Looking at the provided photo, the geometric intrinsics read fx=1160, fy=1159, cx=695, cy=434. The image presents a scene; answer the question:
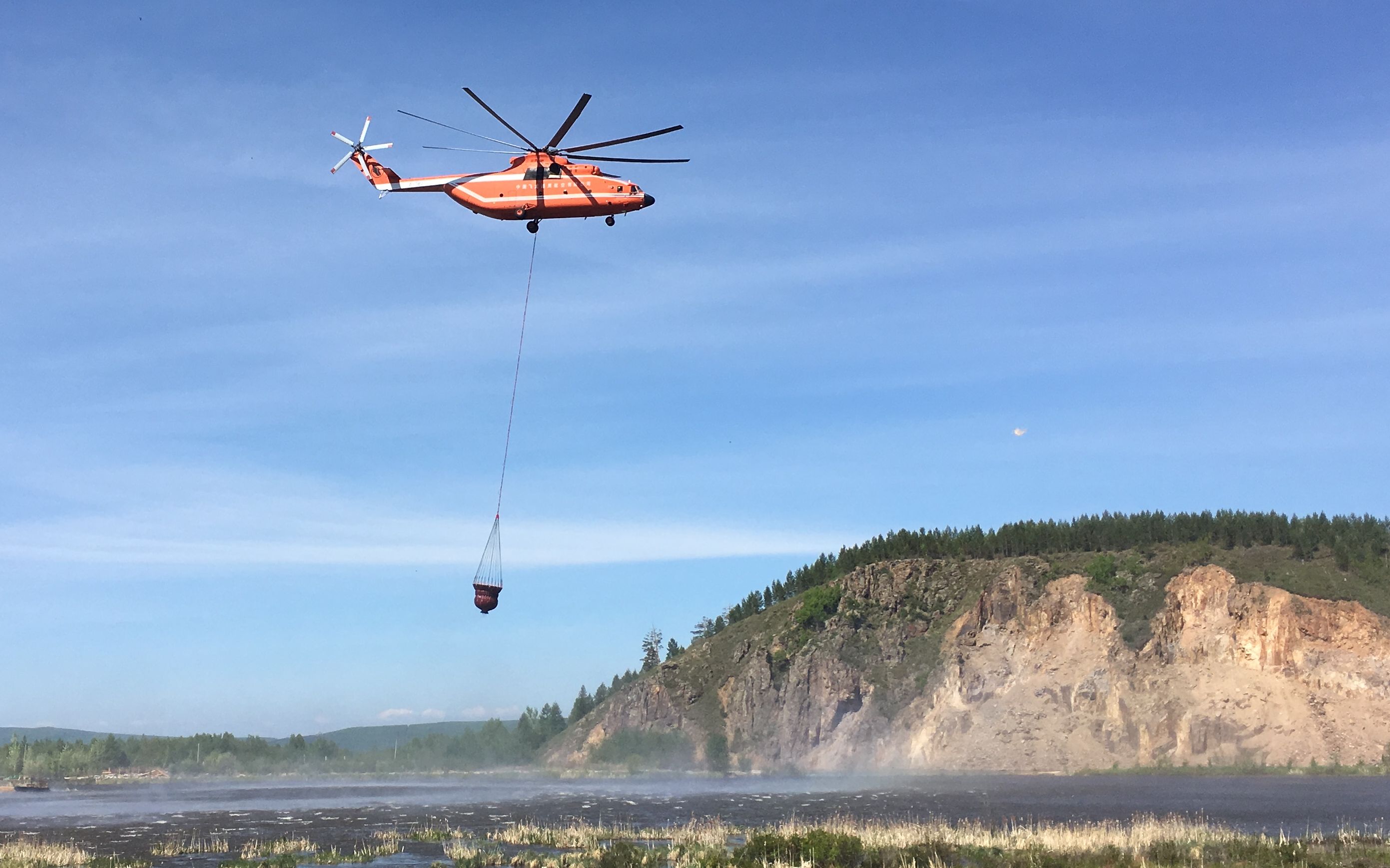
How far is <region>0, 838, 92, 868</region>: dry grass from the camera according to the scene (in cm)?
4206

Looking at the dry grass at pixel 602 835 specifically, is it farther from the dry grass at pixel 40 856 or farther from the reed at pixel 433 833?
the dry grass at pixel 40 856

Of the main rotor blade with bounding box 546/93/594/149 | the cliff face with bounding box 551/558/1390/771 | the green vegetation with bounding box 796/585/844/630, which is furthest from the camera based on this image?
the green vegetation with bounding box 796/585/844/630

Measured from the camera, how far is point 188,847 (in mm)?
49844

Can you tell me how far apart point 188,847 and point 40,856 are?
22.2 ft

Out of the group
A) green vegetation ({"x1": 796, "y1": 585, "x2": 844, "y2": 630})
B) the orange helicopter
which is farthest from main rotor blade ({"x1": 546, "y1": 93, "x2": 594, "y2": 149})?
green vegetation ({"x1": 796, "y1": 585, "x2": 844, "y2": 630})

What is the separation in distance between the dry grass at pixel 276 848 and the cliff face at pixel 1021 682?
82202mm

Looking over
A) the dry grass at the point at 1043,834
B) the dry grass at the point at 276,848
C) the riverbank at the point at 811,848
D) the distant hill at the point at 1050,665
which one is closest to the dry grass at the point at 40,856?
the riverbank at the point at 811,848

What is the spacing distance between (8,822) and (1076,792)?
66.3m

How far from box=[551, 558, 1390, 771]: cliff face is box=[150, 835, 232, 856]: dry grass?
273 feet

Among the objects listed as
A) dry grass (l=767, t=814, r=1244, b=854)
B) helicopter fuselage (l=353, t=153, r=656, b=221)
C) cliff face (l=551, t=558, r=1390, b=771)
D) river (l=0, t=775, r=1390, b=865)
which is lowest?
river (l=0, t=775, r=1390, b=865)

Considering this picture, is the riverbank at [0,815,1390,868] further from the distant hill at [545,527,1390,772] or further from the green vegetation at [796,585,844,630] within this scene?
the green vegetation at [796,585,844,630]

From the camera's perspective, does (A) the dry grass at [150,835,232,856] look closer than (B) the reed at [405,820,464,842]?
Yes

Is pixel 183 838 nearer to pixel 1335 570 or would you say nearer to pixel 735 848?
pixel 735 848

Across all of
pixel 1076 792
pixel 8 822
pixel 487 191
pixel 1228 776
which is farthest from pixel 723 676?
pixel 487 191
